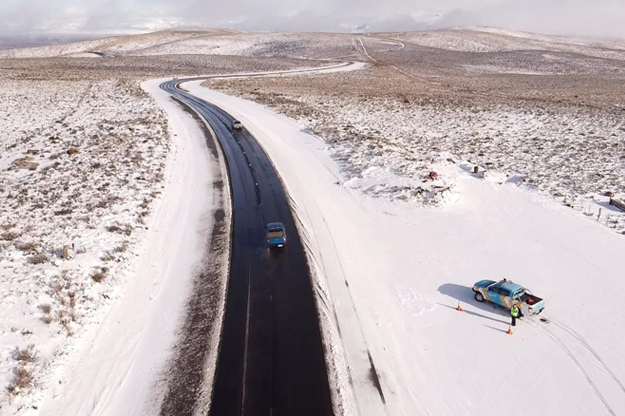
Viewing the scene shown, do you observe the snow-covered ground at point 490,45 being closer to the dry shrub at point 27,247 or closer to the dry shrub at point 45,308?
the dry shrub at point 27,247

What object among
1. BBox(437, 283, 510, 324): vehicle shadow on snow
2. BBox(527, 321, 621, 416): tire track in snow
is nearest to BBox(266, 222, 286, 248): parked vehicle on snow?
BBox(437, 283, 510, 324): vehicle shadow on snow

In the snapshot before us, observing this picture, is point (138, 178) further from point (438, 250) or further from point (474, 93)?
point (474, 93)

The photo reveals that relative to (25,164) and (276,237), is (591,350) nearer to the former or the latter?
(276,237)

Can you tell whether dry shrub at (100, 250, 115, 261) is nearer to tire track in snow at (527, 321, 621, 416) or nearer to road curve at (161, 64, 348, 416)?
road curve at (161, 64, 348, 416)

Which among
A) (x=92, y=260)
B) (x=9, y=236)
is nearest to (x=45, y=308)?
(x=92, y=260)

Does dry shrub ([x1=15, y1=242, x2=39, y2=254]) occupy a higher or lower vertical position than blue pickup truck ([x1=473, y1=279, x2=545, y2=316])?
higher

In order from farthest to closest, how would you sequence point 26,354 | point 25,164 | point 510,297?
point 25,164 → point 510,297 → point 26,354

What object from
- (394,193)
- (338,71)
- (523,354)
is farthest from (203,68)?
(523,354)
